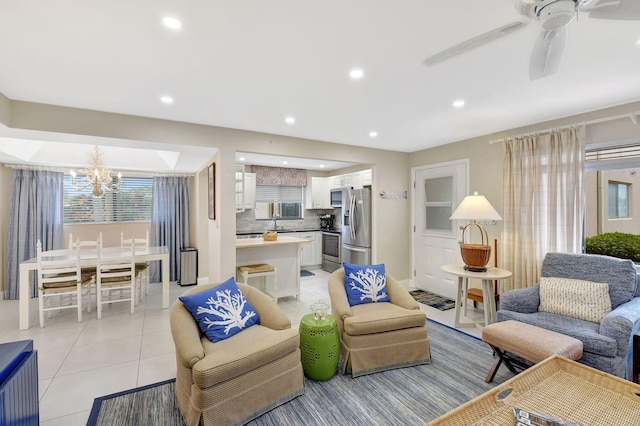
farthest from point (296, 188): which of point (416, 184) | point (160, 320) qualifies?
point (160, 320)

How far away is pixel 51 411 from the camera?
205 centimetres

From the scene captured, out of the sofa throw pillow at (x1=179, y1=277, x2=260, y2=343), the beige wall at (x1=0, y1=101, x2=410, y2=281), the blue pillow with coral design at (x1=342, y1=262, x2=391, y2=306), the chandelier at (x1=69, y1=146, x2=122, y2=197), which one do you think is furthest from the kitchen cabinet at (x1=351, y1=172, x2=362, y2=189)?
the chandelier at (x1=69, y1=146, x2=122, y2=197)

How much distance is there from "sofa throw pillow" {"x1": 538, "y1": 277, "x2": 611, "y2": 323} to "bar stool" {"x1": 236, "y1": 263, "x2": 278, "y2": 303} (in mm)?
3072

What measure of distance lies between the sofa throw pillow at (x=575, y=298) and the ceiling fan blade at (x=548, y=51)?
2.05m

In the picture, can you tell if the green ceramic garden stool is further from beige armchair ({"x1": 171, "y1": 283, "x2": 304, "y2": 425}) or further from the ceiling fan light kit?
the ceiling fan light kit

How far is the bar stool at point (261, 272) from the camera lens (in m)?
4.00

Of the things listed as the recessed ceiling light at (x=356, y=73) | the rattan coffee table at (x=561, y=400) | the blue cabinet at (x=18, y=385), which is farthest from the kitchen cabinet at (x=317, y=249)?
the blue cabinet at (x=18, y=385)

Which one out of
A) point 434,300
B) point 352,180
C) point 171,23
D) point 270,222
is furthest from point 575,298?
point 270,222

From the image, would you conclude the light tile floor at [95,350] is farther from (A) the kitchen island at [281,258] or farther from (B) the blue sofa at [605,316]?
(B) the blue sofa at [605,316]

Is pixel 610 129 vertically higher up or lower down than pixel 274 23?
lower down

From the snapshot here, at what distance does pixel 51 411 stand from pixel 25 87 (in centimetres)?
256

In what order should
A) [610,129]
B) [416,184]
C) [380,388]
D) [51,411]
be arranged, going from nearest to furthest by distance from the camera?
[51,411] → [380,388] → [610,129] → [416,184]

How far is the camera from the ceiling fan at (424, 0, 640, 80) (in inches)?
47.0

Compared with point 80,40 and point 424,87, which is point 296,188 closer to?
point 424,87
